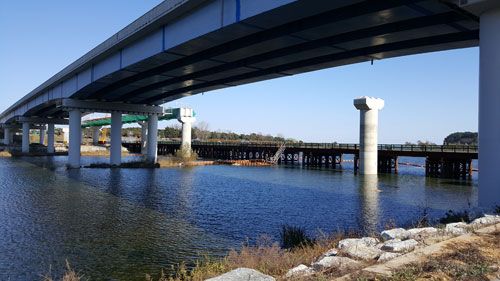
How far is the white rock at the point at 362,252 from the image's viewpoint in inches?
295

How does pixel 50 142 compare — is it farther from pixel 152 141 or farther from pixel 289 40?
pixel 289 40

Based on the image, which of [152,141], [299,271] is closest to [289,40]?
[299,271]

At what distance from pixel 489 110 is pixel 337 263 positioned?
885 centimetres

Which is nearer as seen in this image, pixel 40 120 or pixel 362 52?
pixel 362 52

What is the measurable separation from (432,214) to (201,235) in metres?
12.8

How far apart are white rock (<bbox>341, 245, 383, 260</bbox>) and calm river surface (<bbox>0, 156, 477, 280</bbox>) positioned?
14.7 ft

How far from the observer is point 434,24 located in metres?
16.3

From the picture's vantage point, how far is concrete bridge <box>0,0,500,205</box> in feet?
40.6

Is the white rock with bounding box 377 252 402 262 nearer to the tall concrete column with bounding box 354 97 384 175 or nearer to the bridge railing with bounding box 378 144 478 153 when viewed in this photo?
the tall concrete column with bounding box 354 97 384 175

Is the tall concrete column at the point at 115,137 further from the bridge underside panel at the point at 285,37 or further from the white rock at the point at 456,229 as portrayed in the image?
the white rock at the point at 456,229

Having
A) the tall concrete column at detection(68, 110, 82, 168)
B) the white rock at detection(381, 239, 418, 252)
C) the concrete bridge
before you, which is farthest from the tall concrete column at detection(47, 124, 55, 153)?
the white rock at detection(381, 239, 418, 252)

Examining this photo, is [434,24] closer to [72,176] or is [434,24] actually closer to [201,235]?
[201,235]

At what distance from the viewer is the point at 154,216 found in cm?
1800

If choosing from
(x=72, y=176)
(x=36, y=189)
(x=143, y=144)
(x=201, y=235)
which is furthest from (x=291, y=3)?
(x=143, y=144)
